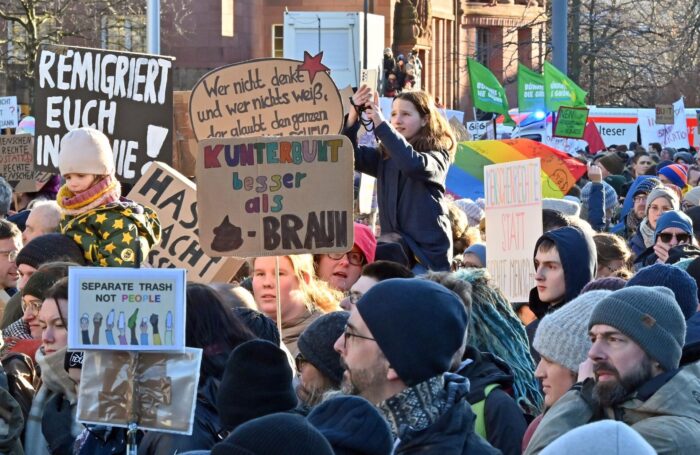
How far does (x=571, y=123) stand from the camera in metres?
23.3

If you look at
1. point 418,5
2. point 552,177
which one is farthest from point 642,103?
point 552,177

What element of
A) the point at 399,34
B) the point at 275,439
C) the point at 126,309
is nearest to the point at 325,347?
the point at 126,309

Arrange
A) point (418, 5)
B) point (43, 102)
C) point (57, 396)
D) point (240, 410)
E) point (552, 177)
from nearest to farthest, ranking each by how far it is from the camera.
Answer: point (240, 410)
point (57, 396)
point (43, 102)
point (552, 177)
point (418, 5)

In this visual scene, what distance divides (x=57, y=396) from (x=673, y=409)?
2188mm

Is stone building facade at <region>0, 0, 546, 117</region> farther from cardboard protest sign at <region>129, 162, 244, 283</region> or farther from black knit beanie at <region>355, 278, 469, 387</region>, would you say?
black knit beanie at <region>355, 278, 469, 387</region>

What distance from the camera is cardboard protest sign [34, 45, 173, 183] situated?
9.07 metres

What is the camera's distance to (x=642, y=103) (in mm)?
52781

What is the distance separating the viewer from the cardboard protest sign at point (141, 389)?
171 inches

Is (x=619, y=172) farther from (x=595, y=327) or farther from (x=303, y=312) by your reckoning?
(x=595, y=327)

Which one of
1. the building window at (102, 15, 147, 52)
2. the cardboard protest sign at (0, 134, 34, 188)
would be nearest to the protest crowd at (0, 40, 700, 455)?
the cardboard protest sign at (0, 134, 34, 188)

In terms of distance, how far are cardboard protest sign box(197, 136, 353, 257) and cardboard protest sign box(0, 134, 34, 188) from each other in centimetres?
784

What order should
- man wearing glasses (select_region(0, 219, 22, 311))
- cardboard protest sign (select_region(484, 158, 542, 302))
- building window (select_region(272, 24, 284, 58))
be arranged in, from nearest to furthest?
cardboard protest sign (select_region(484, 158, 542, 302)) → man wearing glasses (select_region(0, 219, 22, 311)) → building window (select_region(272, 24, 284, 58))

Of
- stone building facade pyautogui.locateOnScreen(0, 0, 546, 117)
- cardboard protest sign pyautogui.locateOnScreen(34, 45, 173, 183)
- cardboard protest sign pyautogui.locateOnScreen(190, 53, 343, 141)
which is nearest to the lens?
cardboard protest sign pyautogui.locateOnScreen(190, 53, 343, 141)

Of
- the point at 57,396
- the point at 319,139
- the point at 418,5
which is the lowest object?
the point at 57,396
